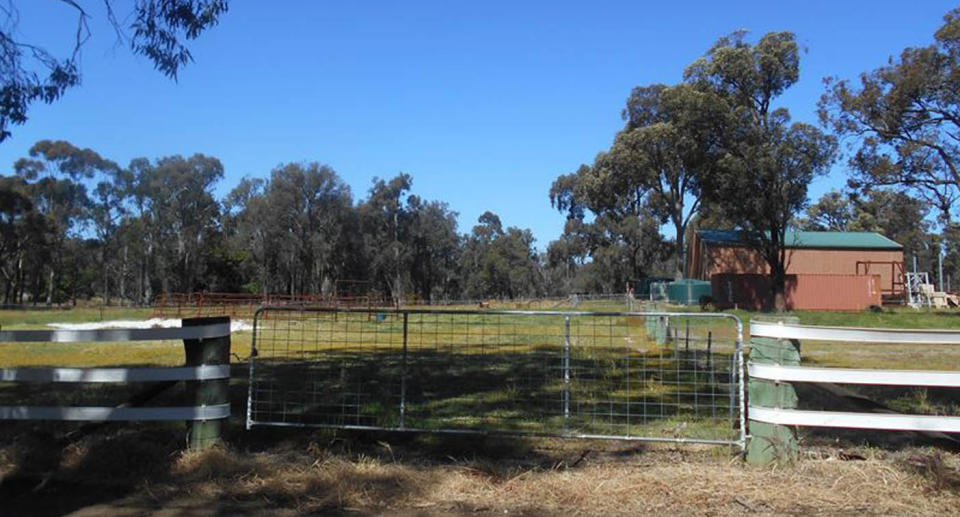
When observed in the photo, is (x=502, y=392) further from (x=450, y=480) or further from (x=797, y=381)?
(x=797, y=381)

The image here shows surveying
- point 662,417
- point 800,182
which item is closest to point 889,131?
point 800,182

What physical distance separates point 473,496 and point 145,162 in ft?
281

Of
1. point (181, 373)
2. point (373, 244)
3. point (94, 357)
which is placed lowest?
point (94, 357)

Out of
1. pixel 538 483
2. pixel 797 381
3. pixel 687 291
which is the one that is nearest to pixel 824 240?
pixel 687 291

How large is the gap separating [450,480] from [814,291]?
50385 mm

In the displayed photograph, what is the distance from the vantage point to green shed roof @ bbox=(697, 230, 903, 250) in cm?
5562

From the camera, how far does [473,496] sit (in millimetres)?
4684

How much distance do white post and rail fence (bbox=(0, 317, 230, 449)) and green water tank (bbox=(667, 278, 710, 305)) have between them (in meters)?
47.3

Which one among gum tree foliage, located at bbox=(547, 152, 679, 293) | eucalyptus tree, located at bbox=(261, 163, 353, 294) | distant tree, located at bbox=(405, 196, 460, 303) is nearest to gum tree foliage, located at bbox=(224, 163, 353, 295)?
eucalyptus tree, located at bbox=(261, 163, 353, 294)

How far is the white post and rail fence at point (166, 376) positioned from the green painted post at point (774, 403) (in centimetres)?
410

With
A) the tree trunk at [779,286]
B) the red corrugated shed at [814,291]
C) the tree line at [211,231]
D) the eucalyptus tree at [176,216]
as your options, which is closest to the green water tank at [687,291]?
the red corrugated shed at [814,291]

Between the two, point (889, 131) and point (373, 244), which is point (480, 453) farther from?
point (373, 244)

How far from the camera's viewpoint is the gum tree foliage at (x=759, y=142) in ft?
135

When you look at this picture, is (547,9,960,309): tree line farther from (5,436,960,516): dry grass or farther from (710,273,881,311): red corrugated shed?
(5,436,960,516): dry grass
